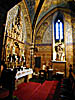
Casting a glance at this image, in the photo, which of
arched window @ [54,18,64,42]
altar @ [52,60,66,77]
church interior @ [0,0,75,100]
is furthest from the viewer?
arched window @ [54,18,64,42]

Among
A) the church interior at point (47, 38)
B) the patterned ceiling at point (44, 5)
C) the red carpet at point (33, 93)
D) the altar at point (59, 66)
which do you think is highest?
the patterned ceiling at point (44, 5)

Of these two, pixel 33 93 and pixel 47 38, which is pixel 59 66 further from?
pixel 33 93

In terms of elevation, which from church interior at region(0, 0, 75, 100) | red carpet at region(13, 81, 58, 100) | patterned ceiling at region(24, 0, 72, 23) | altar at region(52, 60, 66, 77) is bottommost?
red carpet at region(13, 81, 58, 100)

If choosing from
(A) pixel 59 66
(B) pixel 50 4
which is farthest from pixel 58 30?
(A) pixel 59 66

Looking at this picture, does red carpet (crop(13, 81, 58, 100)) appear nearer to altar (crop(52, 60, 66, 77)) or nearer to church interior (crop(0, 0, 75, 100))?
church interior (crop(0, 0, 75, 100))

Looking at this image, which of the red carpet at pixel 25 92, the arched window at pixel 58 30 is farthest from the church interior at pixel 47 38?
the red carpet at pixel 25 92

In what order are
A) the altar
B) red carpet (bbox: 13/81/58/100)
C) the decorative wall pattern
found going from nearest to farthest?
red carpet (bbox: 13/81/58/100) → the decorative wall pattern → the altar

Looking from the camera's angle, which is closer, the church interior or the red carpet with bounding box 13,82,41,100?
the red carpet with bounding box 13,82,41,100

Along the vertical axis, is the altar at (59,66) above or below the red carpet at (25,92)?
above

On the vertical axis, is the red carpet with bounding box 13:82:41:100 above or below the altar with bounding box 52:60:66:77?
below

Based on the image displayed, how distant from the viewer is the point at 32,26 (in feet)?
33.9

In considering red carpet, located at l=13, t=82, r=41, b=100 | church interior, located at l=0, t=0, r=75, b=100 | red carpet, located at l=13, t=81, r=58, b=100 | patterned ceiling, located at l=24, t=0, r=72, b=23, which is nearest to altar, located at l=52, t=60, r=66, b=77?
church interior, located at l=0, t=0, r=75, b=100

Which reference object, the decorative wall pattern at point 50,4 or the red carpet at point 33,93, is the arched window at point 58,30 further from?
the red carpet at point 33,93

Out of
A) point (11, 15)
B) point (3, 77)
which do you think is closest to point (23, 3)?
point (11, 15)
